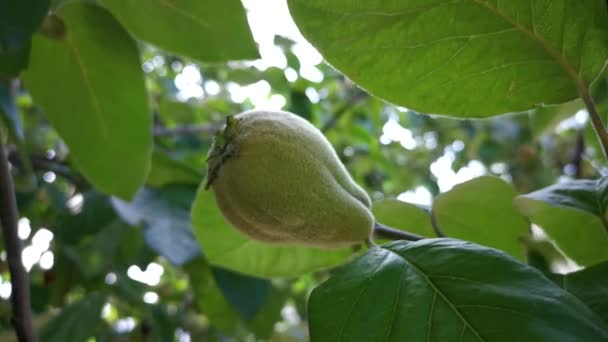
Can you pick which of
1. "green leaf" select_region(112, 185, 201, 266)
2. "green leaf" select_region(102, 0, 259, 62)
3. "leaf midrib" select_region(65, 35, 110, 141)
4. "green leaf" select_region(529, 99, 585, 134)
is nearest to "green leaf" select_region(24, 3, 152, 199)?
"leaf midrib" select_region(65, 35, 110, 141)

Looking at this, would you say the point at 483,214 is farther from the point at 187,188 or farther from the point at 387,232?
the point at 187,188

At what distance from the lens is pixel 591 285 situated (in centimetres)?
63

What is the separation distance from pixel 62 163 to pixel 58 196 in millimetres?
153

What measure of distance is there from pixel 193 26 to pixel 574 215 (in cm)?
52

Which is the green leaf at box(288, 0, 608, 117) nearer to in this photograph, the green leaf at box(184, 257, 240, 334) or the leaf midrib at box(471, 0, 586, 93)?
the leaf midrib at box(471, 0, 586, 93)

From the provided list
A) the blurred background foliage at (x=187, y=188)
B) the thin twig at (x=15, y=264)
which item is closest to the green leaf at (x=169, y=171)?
the blurred background foliage at (x=187, y=188)

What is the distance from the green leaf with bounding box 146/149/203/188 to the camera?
1.42 metres

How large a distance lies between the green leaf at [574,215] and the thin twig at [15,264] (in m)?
0.64

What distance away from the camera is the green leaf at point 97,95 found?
3.05 ft

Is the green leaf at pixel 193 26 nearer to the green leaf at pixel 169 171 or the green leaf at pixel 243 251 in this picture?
the green leaf at pixel 243 251

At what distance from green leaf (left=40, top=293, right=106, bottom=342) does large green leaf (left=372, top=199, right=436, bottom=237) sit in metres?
0.72

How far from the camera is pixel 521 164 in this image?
2959 millimetres

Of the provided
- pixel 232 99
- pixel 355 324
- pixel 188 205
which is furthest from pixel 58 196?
pixel 355 324

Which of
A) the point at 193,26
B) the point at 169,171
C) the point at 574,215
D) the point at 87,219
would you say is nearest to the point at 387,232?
the point at 574,215
